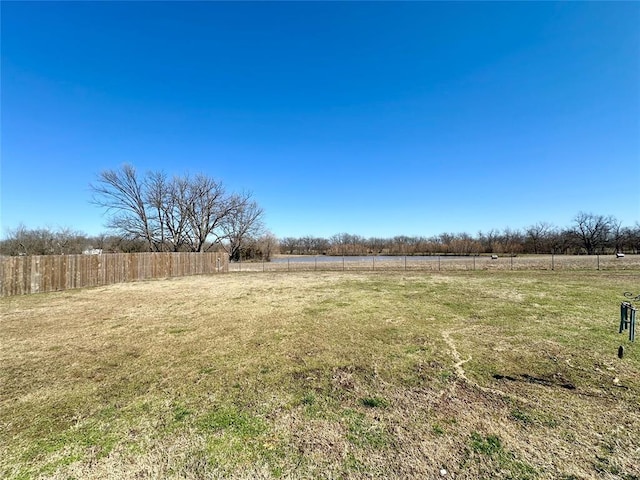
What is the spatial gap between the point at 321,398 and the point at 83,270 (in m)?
15.5

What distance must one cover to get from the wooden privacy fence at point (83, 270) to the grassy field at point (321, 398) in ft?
22.0

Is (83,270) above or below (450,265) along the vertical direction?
above

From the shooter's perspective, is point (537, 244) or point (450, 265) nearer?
point (450, 265)

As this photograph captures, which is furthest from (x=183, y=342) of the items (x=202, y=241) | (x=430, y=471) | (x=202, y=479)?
(x=202, y=241)

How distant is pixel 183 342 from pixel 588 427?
19.7 ft

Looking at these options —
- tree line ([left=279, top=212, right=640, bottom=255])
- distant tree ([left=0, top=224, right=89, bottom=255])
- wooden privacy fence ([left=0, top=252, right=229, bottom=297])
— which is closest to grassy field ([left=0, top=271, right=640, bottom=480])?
wooden privacy fence ([left=0, top=252, right=229, bottom=297])

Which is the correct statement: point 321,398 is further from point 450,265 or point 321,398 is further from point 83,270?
point 450,265

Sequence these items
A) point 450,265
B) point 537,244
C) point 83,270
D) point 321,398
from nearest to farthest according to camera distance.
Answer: point 321,398 < point 83,270 < point 450,265 < point 537,244

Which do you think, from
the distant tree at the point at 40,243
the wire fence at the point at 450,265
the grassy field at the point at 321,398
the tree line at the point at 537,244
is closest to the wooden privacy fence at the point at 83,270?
the wire fence at the point at 450,265

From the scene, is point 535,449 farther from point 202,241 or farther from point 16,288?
point 202,241

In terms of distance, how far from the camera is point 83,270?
1350 centimetres

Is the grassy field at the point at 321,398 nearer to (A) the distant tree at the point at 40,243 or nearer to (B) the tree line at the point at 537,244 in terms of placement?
(A) the distant tree at the point at 40,243

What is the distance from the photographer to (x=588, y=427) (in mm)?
2709

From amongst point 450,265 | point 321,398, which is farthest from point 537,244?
point 321,398
